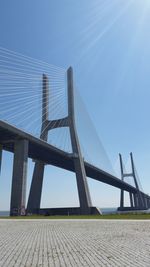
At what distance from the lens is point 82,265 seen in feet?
17.5

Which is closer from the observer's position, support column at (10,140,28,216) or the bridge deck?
the bridge deck

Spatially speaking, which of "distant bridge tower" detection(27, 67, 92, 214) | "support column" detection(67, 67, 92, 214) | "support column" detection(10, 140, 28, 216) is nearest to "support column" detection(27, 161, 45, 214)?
"distant bridge tower" detection(27, 67, 92, 214)

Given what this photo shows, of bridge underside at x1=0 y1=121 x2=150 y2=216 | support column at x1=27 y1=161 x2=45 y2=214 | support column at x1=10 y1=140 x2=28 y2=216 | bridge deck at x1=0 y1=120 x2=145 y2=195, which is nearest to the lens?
bridge deck at x1=0 y1=120 x2=145 y2=195

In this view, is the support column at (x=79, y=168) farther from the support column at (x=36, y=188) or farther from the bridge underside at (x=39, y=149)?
the support column at (x=36, y=188)

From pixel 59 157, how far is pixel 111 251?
109 feet

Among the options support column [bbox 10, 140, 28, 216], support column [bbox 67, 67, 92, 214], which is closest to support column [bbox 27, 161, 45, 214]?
support column [bbox 67, 67, 92, 214]

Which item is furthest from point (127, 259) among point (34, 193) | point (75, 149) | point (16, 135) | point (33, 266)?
point (34, 193)

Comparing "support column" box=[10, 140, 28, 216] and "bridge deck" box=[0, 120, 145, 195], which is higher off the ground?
"bridge deck" box=[0, 120, 145, 195]

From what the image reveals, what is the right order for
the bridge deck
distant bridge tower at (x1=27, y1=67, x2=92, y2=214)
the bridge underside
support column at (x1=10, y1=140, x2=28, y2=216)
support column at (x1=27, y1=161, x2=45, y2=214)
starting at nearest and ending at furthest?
1. the bridge deck
2. the bridge underside
3. support column at (x1=10, y1=140, x2=28, y2=216)
4. distant bridge tower at (x1=27, y1=67, x2=92, y2=214)
5. support column at (x1=27, y1=161, x2=45, y2=214)

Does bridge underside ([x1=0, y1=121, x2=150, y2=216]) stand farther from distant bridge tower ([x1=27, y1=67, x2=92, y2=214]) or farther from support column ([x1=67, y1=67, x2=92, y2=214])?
distant bridge tower ([x1=27, y1=67, x2=92, y2=214])

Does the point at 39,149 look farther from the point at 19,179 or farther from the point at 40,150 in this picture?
the point at 19,179

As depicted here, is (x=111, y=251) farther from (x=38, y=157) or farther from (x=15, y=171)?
(x=38, y=157)

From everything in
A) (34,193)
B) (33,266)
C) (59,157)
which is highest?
(59,157)

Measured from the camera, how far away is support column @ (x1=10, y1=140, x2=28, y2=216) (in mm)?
32656
